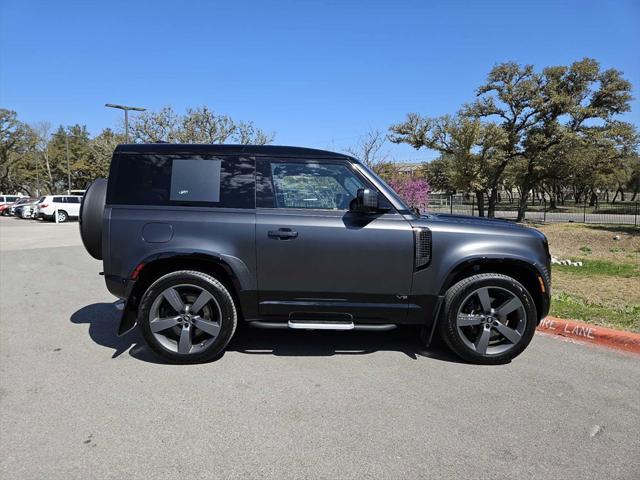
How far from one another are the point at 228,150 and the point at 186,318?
1621 millimetres

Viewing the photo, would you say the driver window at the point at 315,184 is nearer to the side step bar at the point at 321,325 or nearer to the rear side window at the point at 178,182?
the rear side window at the point at 178,182

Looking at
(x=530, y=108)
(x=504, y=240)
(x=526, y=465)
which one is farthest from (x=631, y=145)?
(x=526, y=465)

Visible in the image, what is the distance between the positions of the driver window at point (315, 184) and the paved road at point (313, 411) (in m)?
1.51

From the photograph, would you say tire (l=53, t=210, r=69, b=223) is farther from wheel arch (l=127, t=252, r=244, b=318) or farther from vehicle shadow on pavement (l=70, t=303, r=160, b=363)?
wheel arch (l=127, t=252, r=244, b=318)

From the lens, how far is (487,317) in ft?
13.6

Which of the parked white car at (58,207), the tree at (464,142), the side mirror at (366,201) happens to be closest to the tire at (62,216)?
the parked white car at (58,207)

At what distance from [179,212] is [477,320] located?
9.63 feet

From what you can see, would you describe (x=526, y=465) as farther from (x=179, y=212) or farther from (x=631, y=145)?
(x=631, y=145)

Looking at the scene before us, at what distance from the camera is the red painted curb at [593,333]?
15.0ft

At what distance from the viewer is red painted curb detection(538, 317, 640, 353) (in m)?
4.58

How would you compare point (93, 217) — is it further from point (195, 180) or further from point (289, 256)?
point (289, 256)

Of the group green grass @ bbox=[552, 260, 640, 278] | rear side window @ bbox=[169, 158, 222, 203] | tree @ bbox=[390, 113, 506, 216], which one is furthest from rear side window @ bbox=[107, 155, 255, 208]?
tree @ bbox=[390, 113, 506, 216]

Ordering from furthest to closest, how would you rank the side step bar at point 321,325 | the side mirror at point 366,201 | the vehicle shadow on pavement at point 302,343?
the vehicle shadow on pavement at point 302,343 → the side step bar at point 321,325 → the side mirror at point 366,201

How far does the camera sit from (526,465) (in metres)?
2.66
